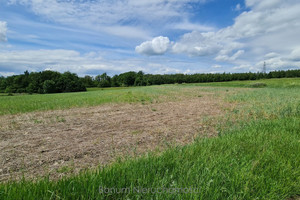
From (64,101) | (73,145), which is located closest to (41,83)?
(64,101)

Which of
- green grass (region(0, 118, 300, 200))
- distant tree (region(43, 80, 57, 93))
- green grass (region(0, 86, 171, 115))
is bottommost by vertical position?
green grass (region(0, 118, 300, 200))

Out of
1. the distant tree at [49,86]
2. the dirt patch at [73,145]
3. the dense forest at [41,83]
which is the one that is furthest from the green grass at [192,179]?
the dense forest at [41,83]

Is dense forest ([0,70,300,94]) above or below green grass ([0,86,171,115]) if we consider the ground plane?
above

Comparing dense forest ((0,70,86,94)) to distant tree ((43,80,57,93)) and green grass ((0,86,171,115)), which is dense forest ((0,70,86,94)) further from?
green grass ((0,86,171,115))

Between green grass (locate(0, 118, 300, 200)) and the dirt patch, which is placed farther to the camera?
the dirt patch

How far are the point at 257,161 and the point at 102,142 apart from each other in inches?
154

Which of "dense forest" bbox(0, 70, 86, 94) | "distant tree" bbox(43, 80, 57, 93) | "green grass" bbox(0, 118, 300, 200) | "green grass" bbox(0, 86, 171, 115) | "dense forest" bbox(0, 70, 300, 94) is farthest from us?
"dense forest" bbox(0, 70, 300, 94)

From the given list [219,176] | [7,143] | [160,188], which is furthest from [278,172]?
[7,143]

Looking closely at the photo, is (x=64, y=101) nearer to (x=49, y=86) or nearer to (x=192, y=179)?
(x=192, y=179)

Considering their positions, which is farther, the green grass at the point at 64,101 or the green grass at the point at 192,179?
the green grass at the point at 64,101

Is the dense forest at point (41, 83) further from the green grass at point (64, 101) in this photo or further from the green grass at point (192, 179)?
the green grass at point (192, 179)

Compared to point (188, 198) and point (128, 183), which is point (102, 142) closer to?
point (128, 183)

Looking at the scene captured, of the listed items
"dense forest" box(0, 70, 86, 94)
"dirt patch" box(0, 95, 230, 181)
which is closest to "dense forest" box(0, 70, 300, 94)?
"dense forest" box(0, 70, 86, 94)

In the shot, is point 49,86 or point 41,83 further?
point 41,83
